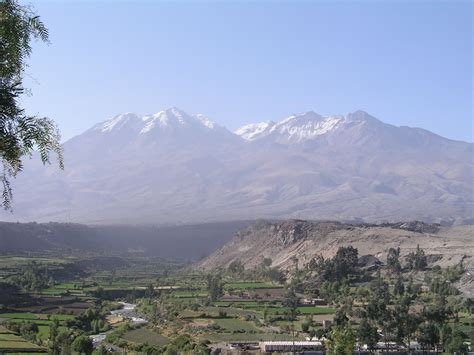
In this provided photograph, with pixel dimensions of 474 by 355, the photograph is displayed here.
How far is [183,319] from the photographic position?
7069 cm

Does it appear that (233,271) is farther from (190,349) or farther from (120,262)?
(190,349)

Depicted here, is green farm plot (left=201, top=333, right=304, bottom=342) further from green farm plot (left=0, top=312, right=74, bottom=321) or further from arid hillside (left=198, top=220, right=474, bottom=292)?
arid hillside (left=198, top=220, right=474, bottom=292)

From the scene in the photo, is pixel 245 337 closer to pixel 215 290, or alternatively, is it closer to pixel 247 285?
pixel 215 290

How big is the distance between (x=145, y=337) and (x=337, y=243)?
64.2 m

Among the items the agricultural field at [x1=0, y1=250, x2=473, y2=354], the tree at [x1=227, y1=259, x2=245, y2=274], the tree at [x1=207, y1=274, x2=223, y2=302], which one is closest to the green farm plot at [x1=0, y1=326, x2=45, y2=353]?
the agricultural field at [x1=0, y1=250, x2=473, y2=354]

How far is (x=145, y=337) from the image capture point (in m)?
60.4

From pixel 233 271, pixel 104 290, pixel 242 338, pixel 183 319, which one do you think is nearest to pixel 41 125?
pixel 242 338

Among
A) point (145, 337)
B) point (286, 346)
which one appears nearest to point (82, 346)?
point (145, 337)

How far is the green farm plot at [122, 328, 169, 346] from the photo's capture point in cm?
5791

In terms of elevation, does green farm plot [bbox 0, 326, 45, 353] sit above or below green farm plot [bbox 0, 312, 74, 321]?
above

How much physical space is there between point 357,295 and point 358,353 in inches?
1122

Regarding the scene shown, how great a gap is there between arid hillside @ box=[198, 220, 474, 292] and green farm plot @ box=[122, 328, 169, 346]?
133 ft

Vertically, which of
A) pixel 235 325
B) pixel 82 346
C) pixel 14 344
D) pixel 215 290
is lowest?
pixel 235 325

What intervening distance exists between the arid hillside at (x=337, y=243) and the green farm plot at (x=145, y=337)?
40.7m
